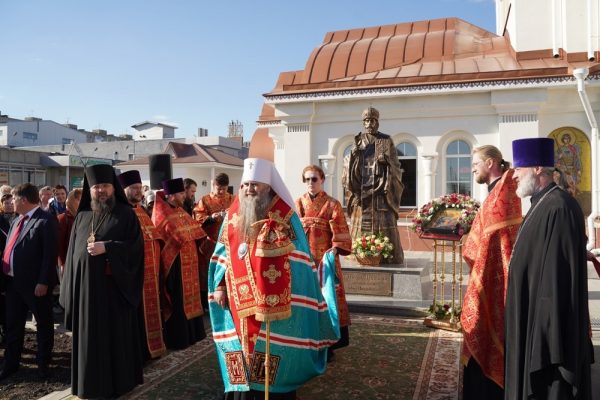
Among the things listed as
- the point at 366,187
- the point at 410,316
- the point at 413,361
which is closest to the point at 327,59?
the point at 366,187

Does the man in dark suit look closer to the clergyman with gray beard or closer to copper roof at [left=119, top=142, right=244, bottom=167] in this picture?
the clergyman with gray beard

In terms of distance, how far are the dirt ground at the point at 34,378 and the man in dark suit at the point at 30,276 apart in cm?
11

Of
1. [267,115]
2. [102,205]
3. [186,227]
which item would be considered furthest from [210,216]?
[267,115]

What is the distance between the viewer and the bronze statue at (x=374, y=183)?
25.2ft

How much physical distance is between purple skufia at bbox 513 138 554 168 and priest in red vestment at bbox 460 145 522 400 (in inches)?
22.5

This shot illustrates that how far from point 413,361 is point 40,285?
381cm

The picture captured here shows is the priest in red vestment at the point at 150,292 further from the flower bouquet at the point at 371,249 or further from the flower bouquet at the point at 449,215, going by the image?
the flower bouquet at the point at 371,249

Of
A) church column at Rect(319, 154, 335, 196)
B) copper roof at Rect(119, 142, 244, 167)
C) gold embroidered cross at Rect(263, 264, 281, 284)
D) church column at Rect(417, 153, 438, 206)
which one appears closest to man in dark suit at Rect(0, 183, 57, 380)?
gold embroidered cross at Rect(263, 264, 281, 284)

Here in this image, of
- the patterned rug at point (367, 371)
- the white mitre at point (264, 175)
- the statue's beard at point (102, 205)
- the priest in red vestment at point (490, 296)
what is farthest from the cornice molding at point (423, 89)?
the statue's beard at point (102, 205)

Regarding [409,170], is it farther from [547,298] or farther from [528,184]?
[547,298]

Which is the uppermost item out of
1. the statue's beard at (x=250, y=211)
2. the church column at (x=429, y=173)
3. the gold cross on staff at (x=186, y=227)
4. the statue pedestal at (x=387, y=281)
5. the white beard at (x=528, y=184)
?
the church column at (x=429, y=173)

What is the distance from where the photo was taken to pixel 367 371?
4.65m

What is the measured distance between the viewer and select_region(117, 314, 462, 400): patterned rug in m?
4.13

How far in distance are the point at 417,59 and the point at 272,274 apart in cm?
1389
